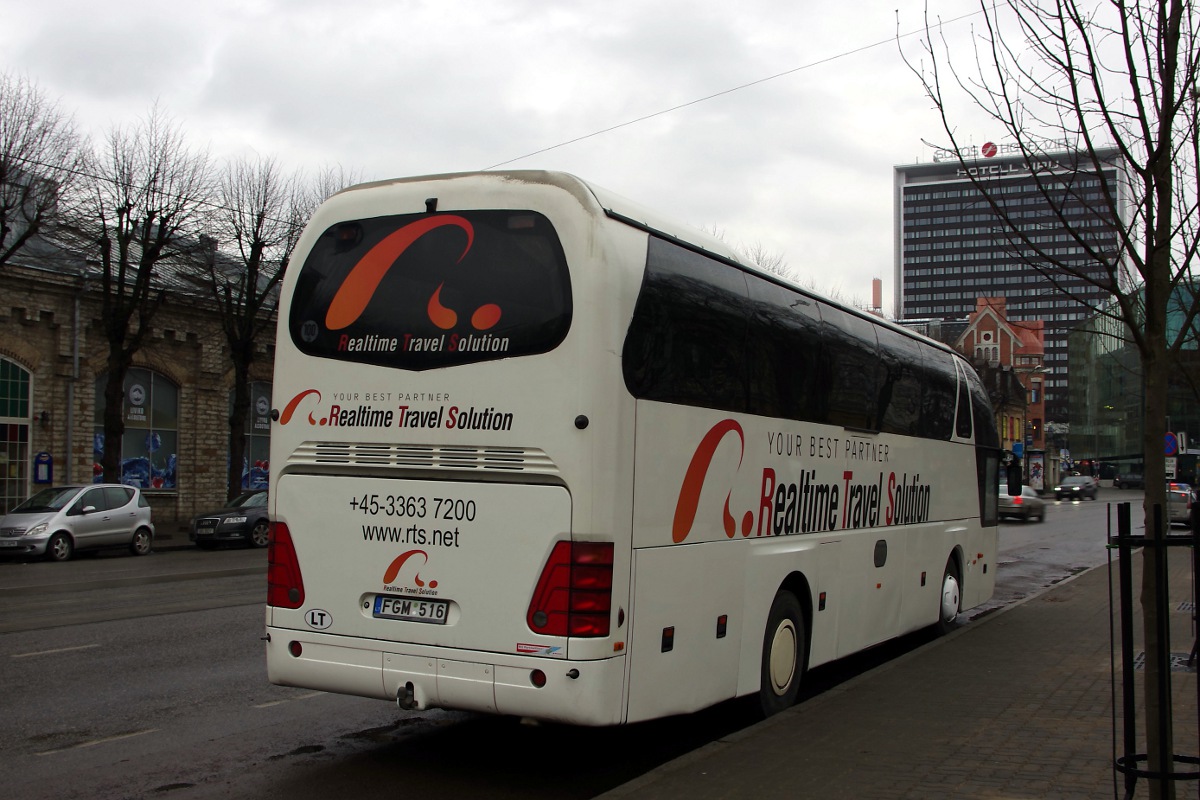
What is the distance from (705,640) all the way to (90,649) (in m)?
6.82

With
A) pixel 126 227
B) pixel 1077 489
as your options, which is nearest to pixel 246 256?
pixel 126 227

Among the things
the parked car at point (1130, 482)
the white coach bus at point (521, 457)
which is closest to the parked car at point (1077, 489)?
the parked car at point (1130, 482)

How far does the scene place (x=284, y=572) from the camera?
7.03 meters

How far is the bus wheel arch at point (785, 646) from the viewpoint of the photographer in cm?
812

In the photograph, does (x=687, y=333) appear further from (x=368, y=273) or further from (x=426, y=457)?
(x=368, y=273)

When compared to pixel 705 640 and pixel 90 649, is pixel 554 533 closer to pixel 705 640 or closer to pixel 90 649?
pixel 705 640

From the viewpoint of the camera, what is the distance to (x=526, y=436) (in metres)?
6.31

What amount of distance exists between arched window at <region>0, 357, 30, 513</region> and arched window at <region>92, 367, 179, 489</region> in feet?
7.30

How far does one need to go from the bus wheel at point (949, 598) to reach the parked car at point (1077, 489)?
2525 inches

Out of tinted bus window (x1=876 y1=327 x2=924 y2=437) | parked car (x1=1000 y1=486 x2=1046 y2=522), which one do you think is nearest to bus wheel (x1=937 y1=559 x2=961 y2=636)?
tinted bus window (x1=876 y1=327 x2=924 y2=437)

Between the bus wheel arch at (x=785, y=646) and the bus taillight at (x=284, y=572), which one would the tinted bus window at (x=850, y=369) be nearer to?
the bus wheel arch at (x=785, y=646)

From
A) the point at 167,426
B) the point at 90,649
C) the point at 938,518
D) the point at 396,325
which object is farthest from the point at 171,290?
the point at 396,325

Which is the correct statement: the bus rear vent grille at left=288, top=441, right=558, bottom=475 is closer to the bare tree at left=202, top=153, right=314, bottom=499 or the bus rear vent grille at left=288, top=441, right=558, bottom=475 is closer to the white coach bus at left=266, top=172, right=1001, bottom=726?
the white coach bus at left=266, top=172, right=1001, bottom=726

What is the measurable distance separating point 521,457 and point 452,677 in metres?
1.29
